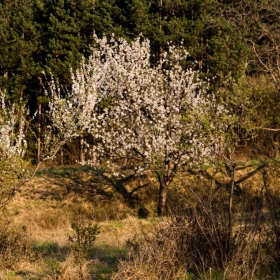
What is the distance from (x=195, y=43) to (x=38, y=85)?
866 cm

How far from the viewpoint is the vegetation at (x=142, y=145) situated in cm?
713

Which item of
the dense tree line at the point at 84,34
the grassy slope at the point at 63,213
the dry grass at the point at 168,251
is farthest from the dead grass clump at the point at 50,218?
the dense tree line at the point at 84,34

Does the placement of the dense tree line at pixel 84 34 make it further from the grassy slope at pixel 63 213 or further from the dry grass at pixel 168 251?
the dry grass at pixel 168 251

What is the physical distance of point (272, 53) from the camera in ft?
45.9

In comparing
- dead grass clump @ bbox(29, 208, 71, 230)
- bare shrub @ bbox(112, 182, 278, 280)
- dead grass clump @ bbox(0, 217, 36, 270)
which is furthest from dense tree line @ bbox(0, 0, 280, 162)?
bare shrub @ bbox(112, 182, 278, 280)

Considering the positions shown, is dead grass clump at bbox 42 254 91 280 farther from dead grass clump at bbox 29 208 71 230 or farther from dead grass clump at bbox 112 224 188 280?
dead grass clump at bbox 29 208 71 230

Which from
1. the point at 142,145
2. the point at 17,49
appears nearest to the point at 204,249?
the point at 142,145

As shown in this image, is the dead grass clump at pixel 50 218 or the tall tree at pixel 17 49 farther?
the tall tree at pixel 17 49

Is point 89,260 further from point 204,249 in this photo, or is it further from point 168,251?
point 204,249

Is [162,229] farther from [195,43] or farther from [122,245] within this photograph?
[195,43]

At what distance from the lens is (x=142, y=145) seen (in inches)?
656

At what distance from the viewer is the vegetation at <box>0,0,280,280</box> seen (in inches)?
281

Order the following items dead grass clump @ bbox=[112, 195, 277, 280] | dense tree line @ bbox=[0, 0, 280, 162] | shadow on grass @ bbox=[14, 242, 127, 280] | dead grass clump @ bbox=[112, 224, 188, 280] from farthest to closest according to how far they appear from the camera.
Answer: dense tree line @ bbox=[0, 0, 280, 162]
shadow on grass @ bbox=[14, 242, 127, 280]
dead grass clump @ bbox=[112, 195, 277, 280]
dead grass clump @ bbox=[112, 224, 188, 280]

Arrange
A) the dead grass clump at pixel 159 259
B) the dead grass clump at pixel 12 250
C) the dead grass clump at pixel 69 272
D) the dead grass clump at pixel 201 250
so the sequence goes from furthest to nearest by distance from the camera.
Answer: the dead grass clump at pixel 12 250 → the dead grass clump at pixel 69 272 → the dead grass clump at pixel 201 250 → the dead grass clump at pixel 159 259
